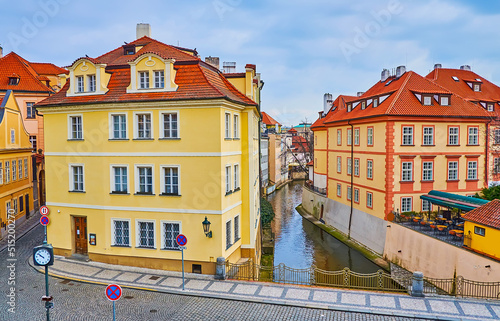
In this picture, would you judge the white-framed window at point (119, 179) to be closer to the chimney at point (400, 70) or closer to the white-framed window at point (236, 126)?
the white-framed window at point (236, 126)

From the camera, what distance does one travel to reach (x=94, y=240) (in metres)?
19.7

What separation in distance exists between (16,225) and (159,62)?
20158 mm

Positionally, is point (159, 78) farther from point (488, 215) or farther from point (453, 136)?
point (453, 136)

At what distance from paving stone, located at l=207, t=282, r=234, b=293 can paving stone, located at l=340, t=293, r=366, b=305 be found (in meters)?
4.90

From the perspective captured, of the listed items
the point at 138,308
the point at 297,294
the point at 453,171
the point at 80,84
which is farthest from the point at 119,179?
the point at 453,171

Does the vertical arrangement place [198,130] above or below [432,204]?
above

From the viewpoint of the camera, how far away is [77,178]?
20.1 meters

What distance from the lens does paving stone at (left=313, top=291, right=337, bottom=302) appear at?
15.3m

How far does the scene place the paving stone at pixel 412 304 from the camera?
47.1 feet

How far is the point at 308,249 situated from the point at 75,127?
21.7 m

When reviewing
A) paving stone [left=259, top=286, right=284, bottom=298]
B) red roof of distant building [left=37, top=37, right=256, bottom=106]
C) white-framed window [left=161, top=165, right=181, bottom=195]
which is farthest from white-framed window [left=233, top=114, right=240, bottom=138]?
paving stone [left=259, top=286, right=284, bottom=298]

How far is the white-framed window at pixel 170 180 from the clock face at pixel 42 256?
767 centimetres

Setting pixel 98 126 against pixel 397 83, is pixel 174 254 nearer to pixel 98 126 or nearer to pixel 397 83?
pixel 98 126

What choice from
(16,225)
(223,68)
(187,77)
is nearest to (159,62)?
(187,77)
